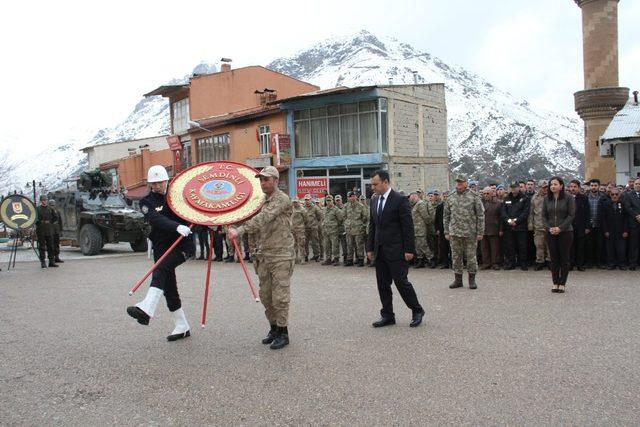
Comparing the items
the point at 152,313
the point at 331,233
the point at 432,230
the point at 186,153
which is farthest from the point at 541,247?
the point at 186,153

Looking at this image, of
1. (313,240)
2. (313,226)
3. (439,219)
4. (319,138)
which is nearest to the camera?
(439,219)

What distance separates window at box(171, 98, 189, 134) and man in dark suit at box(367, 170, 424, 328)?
31.4m

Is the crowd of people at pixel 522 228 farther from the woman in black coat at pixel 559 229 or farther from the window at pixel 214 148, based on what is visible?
the window at pixel 214 148

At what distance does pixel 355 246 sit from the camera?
13961 mm

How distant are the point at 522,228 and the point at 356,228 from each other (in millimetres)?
3825

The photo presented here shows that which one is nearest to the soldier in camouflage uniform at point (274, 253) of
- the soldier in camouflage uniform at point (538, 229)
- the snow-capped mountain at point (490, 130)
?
the soldier in camouflage uniform at point (538, 229)

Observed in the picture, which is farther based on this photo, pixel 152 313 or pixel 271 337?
pixel 271 337

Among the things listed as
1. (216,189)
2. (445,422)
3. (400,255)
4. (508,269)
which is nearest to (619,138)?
(508,269)

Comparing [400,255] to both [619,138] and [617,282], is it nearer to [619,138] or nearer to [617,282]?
[617,282]

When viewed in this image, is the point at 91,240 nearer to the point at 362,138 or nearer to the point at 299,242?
the point at 299,242

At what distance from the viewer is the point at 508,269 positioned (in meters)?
11.9

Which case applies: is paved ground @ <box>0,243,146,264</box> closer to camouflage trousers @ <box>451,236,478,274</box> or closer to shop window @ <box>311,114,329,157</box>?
shop window @ <box>311,114,329,157</box>

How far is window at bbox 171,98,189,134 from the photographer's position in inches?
1451

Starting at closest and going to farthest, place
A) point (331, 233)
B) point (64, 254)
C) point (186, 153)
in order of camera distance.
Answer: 1. point (331, 233)
2. point (64, 254)
3. point (186, 153)
